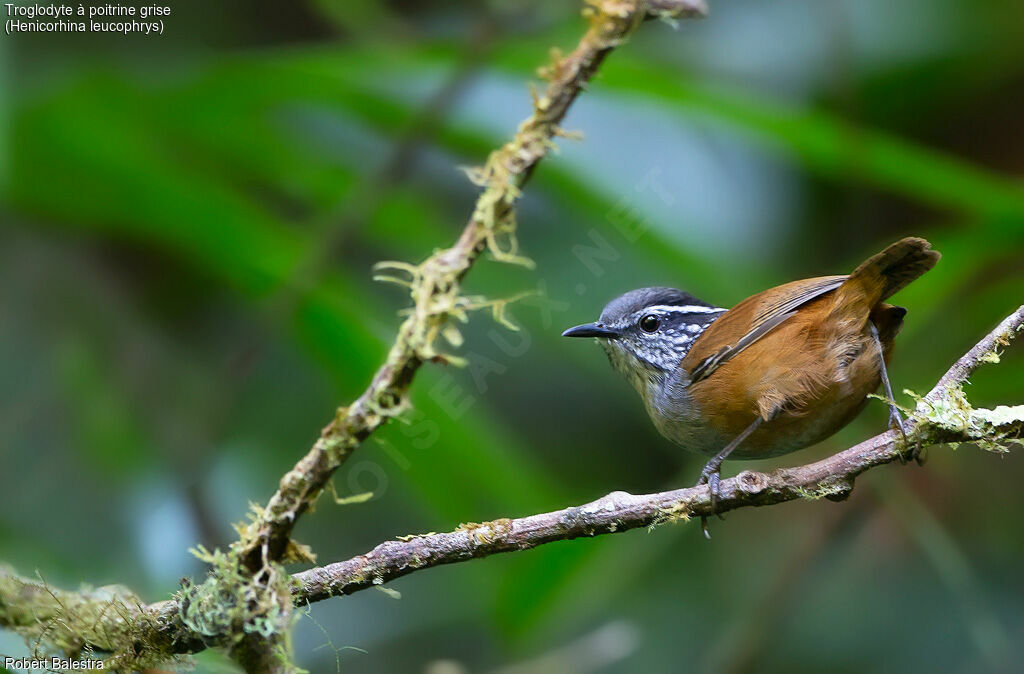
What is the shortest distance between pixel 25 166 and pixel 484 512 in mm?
2304

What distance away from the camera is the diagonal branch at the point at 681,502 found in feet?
6.00

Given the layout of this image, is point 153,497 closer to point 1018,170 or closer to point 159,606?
point 159,606

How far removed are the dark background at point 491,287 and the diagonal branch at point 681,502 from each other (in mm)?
915

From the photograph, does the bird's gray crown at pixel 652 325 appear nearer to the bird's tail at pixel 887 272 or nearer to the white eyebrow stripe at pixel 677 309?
the white eyebrow stripe at pixel 677 309

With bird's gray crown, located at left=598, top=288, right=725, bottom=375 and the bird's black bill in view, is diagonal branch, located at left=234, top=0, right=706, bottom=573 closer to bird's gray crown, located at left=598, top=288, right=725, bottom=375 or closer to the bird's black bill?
the bird's black bill

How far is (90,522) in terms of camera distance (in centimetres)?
375

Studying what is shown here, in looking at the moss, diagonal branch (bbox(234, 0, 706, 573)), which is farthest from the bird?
the moss

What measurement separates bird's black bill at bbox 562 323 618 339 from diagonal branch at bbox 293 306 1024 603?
118 cm

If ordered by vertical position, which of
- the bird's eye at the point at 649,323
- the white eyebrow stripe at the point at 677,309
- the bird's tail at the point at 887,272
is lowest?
the bird's tail at the point at 887,272

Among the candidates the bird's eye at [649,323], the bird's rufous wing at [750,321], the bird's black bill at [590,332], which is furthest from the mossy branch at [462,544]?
the bird's eye at [649,323]

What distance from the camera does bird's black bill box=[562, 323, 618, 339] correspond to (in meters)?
3.24

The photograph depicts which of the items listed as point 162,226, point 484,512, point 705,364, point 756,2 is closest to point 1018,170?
point 756,2

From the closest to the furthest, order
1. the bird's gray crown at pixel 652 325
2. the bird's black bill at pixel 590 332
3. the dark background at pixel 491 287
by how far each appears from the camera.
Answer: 1. the bird's black bill at pixel 590 332
2. the bird's gray crown at pixel 652 325
3. the dark background at pixel 491 287

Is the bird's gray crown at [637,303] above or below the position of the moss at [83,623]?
above
